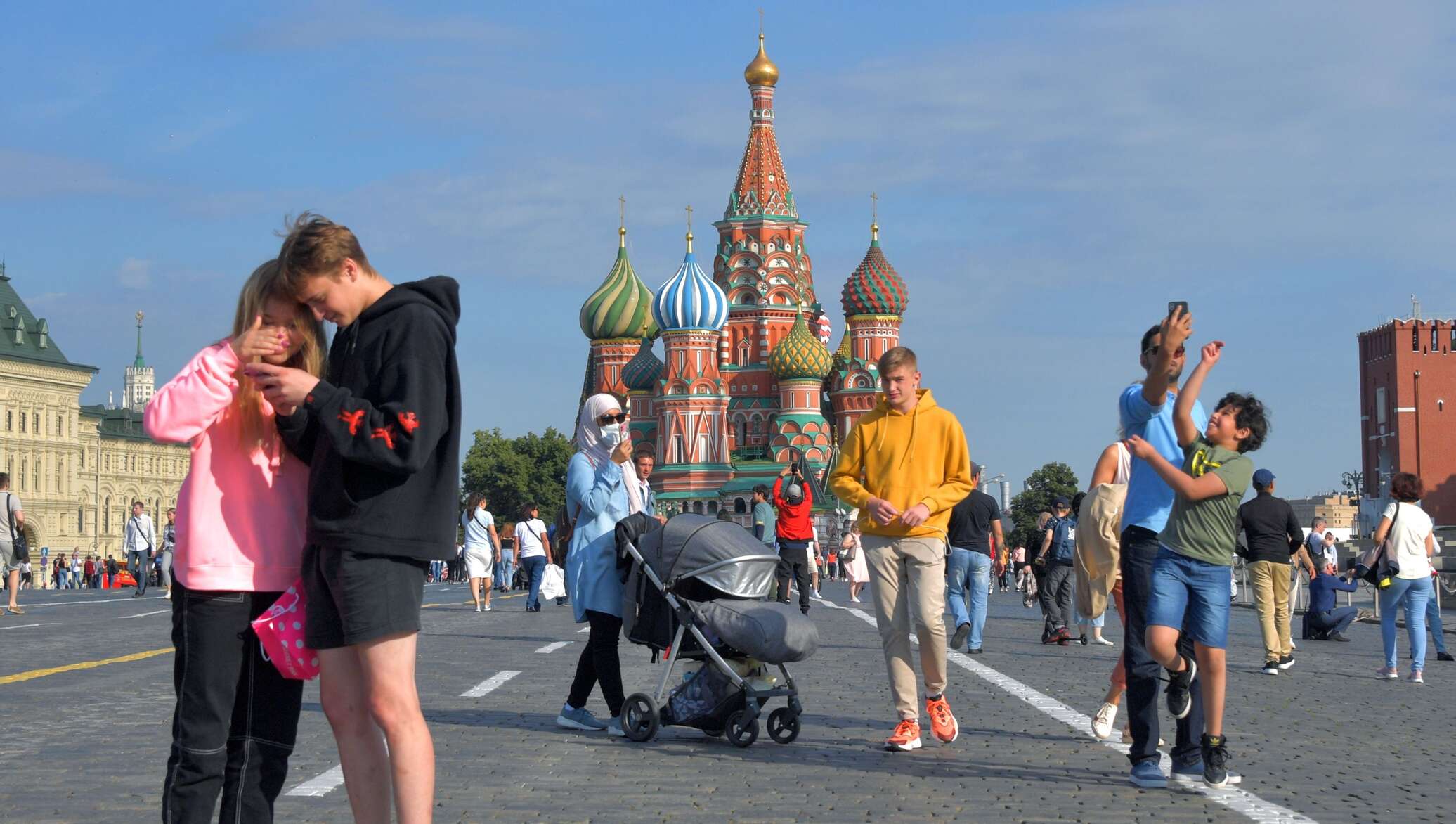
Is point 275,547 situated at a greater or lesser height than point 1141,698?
greater

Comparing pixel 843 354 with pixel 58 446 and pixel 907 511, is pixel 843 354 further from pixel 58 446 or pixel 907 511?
pixel 907 511

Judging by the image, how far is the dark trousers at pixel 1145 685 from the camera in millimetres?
7289

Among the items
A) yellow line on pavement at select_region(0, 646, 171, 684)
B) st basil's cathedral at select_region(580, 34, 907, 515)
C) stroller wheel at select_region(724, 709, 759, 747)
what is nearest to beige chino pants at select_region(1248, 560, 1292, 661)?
stroller wheel at select_region(724, 709, 759, 747)

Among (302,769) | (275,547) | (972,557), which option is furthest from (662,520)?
(972,557)

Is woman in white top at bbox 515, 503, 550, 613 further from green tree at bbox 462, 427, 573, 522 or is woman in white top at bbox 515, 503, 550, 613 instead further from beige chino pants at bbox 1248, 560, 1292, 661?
green tree at bbox 462, 427, 573, 522

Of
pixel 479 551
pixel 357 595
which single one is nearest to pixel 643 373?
pixel 479 551

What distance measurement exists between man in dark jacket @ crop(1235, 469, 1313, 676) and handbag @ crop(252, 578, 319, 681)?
36.5 feet

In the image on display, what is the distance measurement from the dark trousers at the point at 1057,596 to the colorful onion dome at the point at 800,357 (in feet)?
287

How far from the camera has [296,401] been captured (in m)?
4.46

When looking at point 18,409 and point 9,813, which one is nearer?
point 9,813

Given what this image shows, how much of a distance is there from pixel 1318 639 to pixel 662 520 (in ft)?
40.7

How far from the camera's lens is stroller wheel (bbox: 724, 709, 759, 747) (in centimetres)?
860

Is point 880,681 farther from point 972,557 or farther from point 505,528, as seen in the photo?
point 505,528

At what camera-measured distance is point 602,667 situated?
925 centimetres
